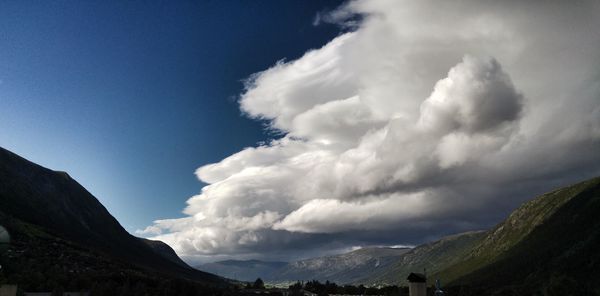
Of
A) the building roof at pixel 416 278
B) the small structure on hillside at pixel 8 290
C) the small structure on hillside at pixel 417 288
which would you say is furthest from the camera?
the building roof at pixel 416 278

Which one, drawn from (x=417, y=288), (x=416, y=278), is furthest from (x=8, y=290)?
(x=416, y=278)

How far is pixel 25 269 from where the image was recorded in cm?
18450

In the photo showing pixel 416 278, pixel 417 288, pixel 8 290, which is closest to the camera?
pixel 8 290

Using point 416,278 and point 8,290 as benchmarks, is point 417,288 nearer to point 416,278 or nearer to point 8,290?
point 416,278

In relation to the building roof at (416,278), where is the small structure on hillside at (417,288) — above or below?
below

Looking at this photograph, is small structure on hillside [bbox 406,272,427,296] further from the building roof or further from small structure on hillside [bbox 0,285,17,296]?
small structure on hillside [bbox 0,285,17,296]

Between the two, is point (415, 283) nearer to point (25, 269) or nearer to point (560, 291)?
point (560, 291)

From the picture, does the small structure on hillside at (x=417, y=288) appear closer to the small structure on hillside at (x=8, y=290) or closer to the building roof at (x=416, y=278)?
the building roof at (x=416, y=278)

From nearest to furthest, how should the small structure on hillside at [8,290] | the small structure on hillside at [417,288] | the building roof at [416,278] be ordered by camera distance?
the small structure on hillside at [8,290] → the small structure on hillside at [417,288] → the building roof at [416,278]

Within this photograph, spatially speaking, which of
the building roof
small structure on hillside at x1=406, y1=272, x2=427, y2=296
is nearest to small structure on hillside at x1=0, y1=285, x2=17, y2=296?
small structure on hillside at x1=406, y1=272, x2=427, y2=296

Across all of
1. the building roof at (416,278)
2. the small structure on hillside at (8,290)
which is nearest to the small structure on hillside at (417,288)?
the building roof at (416,278)

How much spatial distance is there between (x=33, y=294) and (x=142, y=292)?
46.2 m

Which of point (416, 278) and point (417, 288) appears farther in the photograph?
point (416, 278)

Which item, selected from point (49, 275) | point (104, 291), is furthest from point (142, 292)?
point (49, 275)
